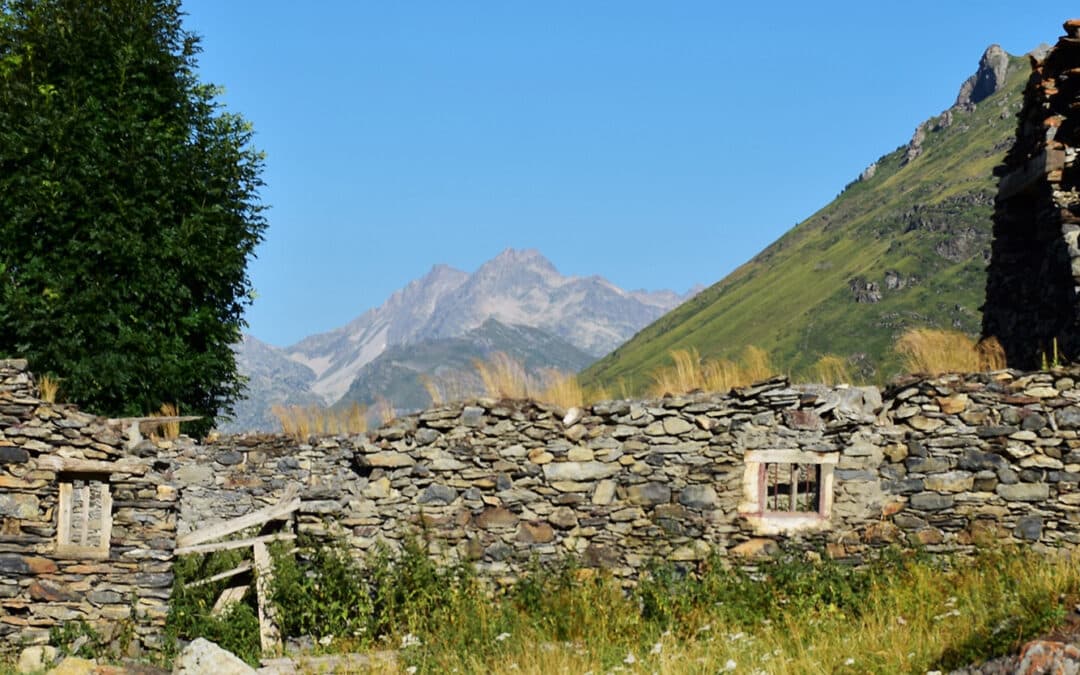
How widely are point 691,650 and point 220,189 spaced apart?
1614 centimetres

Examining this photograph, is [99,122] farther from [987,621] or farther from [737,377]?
[987,621]

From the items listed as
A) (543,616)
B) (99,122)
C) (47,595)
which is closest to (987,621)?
(543,616)

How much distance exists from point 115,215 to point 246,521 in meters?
10.4

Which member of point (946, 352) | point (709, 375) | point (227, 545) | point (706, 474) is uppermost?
point (946, 352)

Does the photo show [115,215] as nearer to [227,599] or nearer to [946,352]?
[227,599]

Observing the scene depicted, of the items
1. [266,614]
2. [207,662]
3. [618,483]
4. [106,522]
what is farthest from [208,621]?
[618,483]

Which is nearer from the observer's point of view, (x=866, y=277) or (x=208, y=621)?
(x=208, y=621)

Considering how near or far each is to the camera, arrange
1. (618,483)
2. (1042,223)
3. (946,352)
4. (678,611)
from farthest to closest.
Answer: (1042,223) < (946,352) < (618,483) < (678,611)

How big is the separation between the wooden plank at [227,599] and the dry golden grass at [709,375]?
5881mm

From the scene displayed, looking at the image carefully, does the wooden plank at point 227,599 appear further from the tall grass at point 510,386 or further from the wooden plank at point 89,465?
the tall grass at point 510,386

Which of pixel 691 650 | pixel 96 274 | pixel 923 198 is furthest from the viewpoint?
pixel 923 198

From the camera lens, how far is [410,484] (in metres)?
12.8

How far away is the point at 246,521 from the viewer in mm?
12398

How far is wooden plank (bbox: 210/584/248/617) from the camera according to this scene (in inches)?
483
